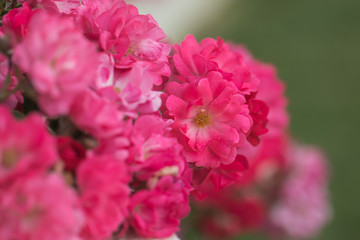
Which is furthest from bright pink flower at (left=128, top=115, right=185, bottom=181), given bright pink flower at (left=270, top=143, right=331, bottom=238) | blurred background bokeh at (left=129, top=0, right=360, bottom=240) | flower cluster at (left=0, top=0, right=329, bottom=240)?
blurred background bokeh at (left=129, top=0, right=360, bottom=240)

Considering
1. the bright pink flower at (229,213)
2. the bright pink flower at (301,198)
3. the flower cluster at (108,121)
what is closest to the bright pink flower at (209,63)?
the flower cluster at (108,121)

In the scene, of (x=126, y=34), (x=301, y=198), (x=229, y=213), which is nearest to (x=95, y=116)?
(x=126, y=34)

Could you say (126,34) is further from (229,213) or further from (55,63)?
(229,213)

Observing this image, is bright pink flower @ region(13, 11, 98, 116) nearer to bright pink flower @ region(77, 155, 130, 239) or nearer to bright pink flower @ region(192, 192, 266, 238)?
bright pink flower @ region(77, 155, 130, 239)

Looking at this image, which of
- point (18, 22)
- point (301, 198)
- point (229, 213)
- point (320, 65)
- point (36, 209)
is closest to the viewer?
point (36, 209)

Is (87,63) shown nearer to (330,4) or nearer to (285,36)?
(285,36)

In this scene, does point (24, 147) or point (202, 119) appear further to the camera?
point (202, 119)
